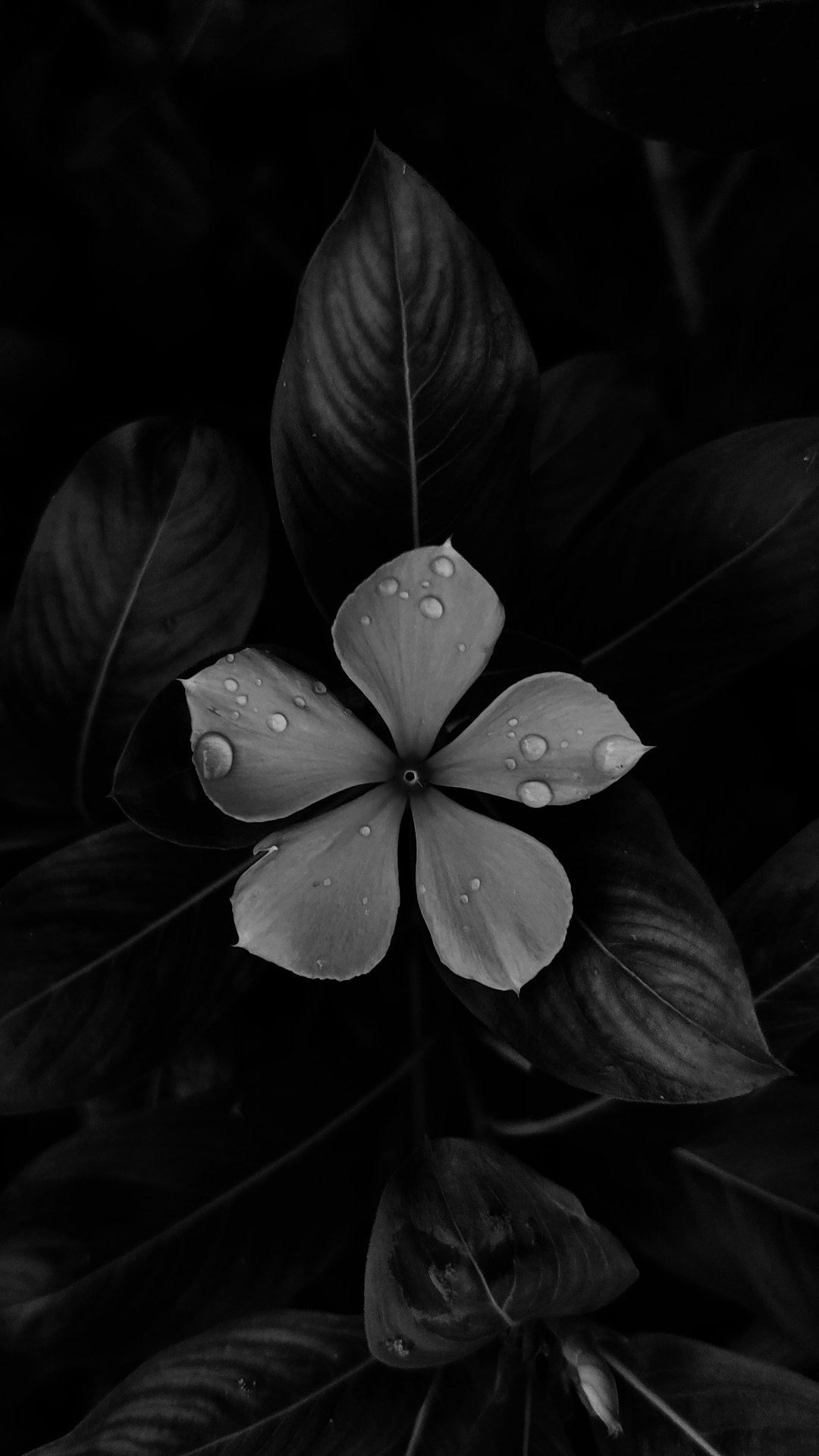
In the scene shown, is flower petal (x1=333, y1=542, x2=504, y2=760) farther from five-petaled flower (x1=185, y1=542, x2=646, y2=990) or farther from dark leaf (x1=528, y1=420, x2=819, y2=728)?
dark leaf (x1=528, y1=420, x2=819, y2=728)

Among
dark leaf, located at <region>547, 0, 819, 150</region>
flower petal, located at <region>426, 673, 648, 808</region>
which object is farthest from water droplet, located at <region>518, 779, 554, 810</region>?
dark leaf, located at <region>547, 0, 819, 150</region>

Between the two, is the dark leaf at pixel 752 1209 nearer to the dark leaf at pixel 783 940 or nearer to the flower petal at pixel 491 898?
the dark leaf at pixel 783 940

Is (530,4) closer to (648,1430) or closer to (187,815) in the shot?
(187,815)

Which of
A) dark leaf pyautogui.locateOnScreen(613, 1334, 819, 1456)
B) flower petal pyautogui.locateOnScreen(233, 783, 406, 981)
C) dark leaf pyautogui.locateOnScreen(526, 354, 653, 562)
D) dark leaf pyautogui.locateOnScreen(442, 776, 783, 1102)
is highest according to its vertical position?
dark leaf pyautogui.locateOnScreen(526, 354, 653, 562)

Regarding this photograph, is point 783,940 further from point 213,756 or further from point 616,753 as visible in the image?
point 213,756

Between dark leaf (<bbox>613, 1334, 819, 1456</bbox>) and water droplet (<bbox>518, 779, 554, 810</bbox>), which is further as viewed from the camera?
dark leaf (<bbox>613, 1334, 819, 1456</bbox>)

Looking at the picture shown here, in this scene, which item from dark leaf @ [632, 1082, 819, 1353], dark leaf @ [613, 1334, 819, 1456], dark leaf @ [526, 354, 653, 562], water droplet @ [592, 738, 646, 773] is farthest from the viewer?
dark leaf @ [526, 354, 653, 562]

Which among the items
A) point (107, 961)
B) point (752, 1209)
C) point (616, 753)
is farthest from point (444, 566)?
point (752, 1209)

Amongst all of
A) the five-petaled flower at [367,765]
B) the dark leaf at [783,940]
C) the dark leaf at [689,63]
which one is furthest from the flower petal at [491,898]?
the dark leaf at [689,63]
